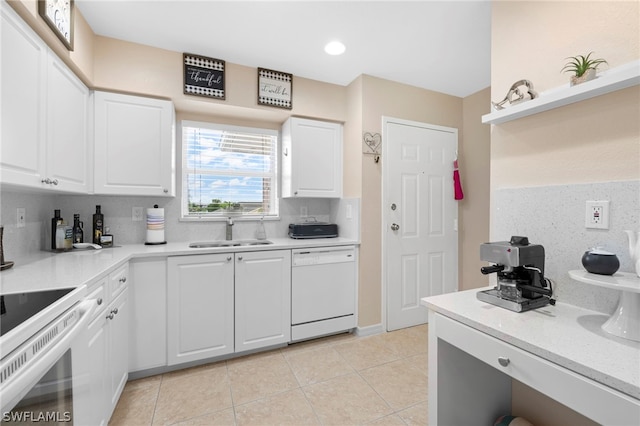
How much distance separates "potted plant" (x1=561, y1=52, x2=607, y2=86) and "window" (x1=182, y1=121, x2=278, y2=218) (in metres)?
2.46

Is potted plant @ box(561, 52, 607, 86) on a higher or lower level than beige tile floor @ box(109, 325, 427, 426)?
higher

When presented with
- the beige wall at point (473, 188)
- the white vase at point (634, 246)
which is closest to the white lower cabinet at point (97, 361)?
the white vase at point (634, 246)

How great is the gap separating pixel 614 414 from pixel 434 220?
2.45 metres

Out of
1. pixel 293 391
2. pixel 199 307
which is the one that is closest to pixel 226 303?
pixel 199 307

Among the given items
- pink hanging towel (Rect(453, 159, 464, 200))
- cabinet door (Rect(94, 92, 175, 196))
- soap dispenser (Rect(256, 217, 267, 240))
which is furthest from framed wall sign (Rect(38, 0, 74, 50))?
pink hanging towel (Rect(453, 159, 464, 200))

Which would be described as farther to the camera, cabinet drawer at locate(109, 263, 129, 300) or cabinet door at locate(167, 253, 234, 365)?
cabinet door at locate(167, 253, 234, 365)

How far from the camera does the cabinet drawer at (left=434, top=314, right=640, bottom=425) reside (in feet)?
2.33

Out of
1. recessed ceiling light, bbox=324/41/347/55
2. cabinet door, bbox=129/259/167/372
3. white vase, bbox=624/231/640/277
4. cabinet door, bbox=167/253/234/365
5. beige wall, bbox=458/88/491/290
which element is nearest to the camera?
white vase, bbox=624/231/640/277

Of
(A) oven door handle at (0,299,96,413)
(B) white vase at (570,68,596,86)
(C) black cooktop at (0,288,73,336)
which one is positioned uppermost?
(B) white vase at (570,68,596,86)

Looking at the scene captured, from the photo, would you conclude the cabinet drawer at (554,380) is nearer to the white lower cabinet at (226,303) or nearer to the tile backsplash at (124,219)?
the white lower cabinet at (226,303)

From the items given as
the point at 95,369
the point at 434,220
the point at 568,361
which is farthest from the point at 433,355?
the point at 434,220

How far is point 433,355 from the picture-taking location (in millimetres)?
1250

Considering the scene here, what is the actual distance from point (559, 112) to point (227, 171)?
8.71ft

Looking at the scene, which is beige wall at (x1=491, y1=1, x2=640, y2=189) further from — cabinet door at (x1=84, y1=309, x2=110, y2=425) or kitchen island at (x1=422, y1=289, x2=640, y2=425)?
cabinet door at (x1=84, y1=309, x2=110, y2=425)
